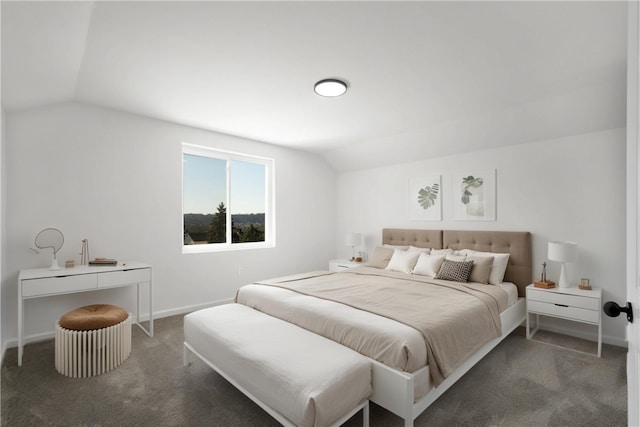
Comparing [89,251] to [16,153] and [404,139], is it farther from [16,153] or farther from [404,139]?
[404,139]

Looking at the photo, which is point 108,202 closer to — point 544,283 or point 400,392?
point 400,392

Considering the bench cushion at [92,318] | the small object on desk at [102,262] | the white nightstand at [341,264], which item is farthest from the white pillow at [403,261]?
the small object on desk at [102,262]

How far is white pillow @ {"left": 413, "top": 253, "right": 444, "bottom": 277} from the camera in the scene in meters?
3.62

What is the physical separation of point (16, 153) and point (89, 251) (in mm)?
1098

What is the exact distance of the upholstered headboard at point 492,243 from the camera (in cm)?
349

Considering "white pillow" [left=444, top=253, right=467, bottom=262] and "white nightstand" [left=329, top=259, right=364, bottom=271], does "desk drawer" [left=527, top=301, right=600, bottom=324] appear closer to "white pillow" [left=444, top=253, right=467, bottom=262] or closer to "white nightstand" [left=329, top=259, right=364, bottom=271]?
"white pillow" [left=444, top=253, right=467, bottom=262]

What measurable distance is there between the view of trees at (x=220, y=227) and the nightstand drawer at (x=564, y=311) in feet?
11.8

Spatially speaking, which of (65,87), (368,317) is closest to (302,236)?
(368,317)

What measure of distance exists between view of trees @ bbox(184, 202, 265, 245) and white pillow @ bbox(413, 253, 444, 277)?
2412 mm

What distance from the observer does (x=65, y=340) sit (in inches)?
92.6

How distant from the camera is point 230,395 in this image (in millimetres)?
2146

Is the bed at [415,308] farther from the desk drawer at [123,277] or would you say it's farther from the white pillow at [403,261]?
the desk drawer at [123,277]

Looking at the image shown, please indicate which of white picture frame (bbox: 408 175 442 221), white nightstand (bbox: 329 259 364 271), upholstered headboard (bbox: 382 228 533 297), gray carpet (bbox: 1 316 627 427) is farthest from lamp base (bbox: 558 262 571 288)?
white nightstand (bbox: 329 259 364 271)

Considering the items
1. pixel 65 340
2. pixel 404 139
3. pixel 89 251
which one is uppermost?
pixel 404 139
